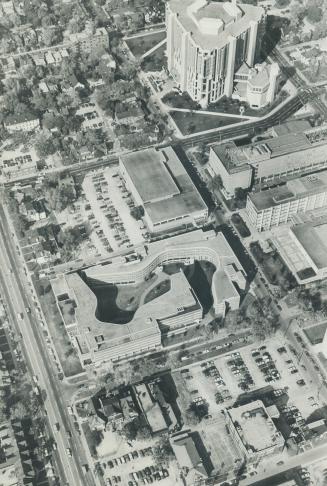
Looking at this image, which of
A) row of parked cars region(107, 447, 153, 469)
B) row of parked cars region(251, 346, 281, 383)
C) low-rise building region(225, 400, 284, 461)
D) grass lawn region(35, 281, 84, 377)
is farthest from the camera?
grass lawn region(35, 281, 84, 377)

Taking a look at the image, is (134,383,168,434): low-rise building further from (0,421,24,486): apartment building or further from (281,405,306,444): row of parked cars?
(0,421,24,486): apartment building

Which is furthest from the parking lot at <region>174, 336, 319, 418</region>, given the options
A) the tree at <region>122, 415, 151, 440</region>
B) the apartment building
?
the apartment building

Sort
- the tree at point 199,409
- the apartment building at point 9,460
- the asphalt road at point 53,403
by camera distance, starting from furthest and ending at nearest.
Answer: the tree at point 199,409, the asphalt road at point 53,403, the apartment building at point 9,460

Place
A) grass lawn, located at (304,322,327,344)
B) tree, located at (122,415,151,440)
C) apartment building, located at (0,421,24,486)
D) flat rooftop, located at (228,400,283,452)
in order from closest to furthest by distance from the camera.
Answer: apartment building, located at (0,421,24,486) < flat rooftop, located at (228,400,283,452) < tree, located at (122,415,151,440) < grass lawn, located at (304,322,327,344)

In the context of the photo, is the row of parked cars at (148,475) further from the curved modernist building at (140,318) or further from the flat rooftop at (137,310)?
the flat rooftop at (137,310)

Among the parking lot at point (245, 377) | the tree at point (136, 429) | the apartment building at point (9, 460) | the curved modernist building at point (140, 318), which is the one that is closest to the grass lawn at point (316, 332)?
the parking lot at point (245, 377)

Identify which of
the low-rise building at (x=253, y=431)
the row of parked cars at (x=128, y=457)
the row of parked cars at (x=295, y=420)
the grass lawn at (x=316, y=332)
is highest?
the grass lawn at (x=316, y=332)

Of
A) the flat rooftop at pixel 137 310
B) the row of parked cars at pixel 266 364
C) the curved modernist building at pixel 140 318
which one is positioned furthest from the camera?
the flat rooftop at pixel 137 310

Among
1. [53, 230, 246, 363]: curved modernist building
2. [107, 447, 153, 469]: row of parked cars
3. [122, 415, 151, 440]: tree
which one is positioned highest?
[53, 230, 246, 363]: curved modernist building
